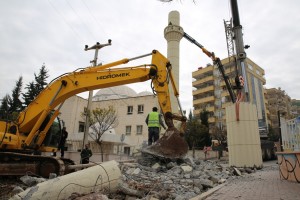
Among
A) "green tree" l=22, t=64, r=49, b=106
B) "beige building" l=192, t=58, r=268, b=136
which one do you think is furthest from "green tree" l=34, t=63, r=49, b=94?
"beige building" l=192, t=58, r=268, b=136

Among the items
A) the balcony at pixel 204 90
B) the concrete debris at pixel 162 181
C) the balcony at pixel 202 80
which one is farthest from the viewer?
the balcony at pixel 202 80

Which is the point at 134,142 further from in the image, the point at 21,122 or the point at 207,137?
the point at 21,122

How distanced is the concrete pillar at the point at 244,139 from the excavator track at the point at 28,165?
687cm

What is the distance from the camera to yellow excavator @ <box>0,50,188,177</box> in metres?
7.11

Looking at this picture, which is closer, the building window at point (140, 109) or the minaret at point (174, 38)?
the minaret at point (174, 38)

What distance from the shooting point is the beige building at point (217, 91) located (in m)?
51.9

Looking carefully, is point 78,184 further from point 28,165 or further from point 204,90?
point 204,90

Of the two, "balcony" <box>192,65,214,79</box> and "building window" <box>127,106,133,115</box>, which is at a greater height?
"balcony" <box>192,65,214,79</box>

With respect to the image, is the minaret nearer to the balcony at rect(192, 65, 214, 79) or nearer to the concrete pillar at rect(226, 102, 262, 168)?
the concrete pillar at rect(226, 102, 262, 168)

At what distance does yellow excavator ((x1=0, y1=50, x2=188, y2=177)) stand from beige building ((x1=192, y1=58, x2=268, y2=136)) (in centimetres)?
4463

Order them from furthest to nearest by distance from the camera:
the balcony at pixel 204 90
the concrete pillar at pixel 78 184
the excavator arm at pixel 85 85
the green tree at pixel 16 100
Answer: the balcony at pixel 204 90 → the green tree at pixel 16 100 → the excavator arm at pixel 85 85 → the concrete pillar at pixel 78 184

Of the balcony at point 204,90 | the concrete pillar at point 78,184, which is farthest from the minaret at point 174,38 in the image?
the balcony at point 204,90

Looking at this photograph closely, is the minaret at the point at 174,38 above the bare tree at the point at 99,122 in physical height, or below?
above

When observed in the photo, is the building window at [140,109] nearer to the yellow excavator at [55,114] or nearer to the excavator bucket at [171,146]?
the yellow excavator at [55,114]
